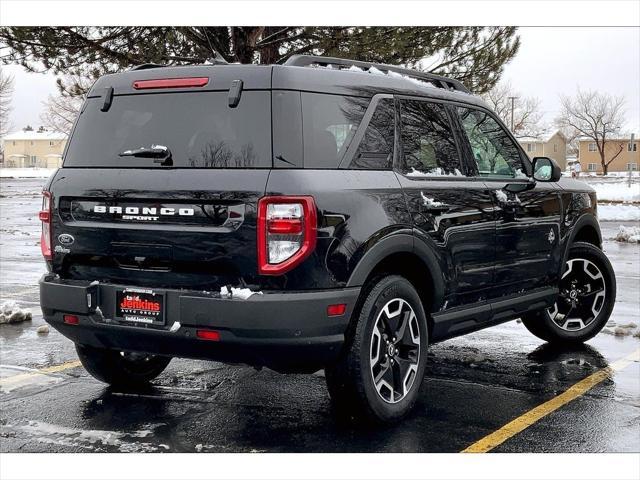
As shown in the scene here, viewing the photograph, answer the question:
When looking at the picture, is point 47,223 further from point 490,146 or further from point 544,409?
point 544,409

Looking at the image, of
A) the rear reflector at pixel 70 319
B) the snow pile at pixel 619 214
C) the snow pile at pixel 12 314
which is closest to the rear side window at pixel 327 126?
the rear reflector at pixel 70 319

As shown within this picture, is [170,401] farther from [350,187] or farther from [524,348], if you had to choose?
[524,348]

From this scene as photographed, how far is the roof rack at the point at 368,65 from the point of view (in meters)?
4.52

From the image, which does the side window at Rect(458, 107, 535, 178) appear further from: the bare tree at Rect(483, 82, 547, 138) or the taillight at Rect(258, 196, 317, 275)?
the bare tree at Rect(483, 82, 547, 138)

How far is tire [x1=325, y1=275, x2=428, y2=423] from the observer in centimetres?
434

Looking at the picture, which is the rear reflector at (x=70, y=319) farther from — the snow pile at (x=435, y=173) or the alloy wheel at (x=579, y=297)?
the alloy wheel at (x=579, y=297)

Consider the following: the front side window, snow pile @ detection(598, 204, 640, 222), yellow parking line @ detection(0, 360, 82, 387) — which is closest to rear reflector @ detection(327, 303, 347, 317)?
the front side window

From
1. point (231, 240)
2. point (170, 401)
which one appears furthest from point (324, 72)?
point (170, 401)

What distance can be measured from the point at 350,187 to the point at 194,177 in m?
0.81

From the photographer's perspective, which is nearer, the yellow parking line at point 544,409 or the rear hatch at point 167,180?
the rear hatch at point 167,180

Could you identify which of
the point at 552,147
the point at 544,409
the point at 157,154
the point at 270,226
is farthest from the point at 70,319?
the point at 552,147

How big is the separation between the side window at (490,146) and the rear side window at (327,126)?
1240 mm

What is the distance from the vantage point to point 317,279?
407cm

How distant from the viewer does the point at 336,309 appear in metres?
4.16
